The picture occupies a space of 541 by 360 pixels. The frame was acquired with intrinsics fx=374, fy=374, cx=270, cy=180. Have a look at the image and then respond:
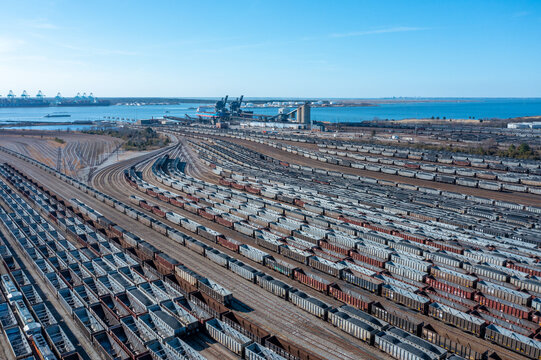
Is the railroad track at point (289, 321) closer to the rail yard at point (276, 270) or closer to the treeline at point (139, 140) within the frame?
the rail yard at point (276, 270)

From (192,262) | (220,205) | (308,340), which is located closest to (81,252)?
(192,262)

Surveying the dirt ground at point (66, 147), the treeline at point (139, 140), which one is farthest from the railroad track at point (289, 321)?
the treeline at point (139, 140)

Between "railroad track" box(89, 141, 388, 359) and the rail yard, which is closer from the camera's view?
"railroad track" box(89, 141, 388, 359)

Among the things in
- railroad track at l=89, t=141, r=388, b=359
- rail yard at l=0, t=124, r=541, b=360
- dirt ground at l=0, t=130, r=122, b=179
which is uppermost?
dirt ground at l=0, t=130, r=122, b=179

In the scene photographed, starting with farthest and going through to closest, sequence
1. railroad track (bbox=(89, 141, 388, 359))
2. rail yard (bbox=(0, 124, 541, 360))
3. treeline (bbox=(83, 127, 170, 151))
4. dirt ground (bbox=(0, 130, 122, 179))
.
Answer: treeline (bbox=(83, 127, 170, 151))
dirt ground (bbox=(0, 130, 122, 179))
rail yard (bbox=(0, 124, 541, 360))
railroad track (bbox=(89, 141, 388, 359))

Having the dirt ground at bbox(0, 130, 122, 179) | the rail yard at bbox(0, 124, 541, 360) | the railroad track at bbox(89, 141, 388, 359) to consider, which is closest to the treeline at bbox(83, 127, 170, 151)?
the dirt ground at bbox(0, 130, 122, 179)

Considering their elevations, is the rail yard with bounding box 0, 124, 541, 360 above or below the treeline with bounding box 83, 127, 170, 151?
below

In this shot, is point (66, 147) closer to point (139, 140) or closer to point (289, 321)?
point (139, 140)

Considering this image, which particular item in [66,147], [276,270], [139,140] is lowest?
[276,270]

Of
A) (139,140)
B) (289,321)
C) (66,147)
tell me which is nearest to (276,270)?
(289,321)

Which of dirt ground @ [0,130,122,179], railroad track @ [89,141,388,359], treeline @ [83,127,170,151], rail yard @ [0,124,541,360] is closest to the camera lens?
railroad track @ [89,141,388,359]

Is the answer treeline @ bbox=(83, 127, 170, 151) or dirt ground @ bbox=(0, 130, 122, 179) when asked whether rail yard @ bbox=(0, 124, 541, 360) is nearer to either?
dirt ground @ bbox=(0, 130, 122, 179)
